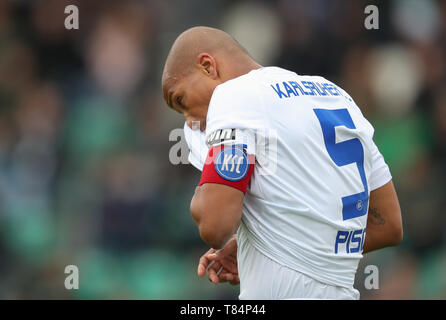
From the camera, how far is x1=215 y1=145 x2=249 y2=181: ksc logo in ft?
8.49

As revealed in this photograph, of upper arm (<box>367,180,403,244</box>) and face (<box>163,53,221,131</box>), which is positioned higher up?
face (<box>163,53,221,131</box>)

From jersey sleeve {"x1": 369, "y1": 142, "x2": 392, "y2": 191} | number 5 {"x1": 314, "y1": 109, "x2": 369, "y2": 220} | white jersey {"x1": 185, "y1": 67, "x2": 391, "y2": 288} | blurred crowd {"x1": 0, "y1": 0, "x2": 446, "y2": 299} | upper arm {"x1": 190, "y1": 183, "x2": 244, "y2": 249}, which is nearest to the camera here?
upper arm {"x1": 190, "y1": 183, "x2": 244, "y2": 249}

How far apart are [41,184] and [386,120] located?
360 centimetres

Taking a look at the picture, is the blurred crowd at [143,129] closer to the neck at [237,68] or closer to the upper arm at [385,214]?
the upper arm at [385,214]

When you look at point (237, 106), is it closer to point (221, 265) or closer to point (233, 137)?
point (233, 137)

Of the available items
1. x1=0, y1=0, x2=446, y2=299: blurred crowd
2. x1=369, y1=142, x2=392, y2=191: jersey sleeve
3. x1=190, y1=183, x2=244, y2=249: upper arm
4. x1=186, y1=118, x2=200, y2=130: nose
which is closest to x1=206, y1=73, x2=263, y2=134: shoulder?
x1=190, y1=183, x2=244, y2=249: upper arm

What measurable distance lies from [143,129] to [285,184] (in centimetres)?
496

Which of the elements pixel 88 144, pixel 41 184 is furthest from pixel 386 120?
pixel 41 184

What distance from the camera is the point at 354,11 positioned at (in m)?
7.91

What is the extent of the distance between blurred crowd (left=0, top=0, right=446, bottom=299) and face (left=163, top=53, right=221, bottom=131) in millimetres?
3868

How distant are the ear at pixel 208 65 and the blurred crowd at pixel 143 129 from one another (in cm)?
393

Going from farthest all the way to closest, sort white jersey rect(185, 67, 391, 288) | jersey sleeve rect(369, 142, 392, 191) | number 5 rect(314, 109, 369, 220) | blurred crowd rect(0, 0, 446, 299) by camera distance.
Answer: blurred crowd rect(0, 0, 446, 299), jersey sleeve rect(369, 142, 392, 191), number 5 rect(314, 109, 369, 220), white jersey rect(185, 67, 391, 288)

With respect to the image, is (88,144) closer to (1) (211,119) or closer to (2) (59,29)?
(2) (59,29)

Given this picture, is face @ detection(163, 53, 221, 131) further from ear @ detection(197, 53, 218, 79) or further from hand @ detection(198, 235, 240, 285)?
hand @ detection(198, 235, 240, 285)
